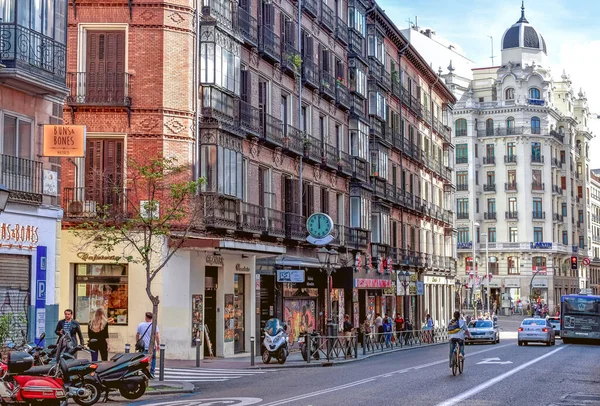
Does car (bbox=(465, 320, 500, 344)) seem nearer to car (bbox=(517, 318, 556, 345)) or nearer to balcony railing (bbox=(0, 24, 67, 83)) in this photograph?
car (bbox=(517, 318, 556, 345))

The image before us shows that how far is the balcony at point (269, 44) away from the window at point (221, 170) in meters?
5.28

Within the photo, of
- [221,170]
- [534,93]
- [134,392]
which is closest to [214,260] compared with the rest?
[221,170]

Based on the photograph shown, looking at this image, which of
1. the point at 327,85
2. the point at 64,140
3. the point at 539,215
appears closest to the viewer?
the point at 64,140

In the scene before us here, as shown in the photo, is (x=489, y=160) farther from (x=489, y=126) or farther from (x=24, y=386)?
(x=24, y=386)

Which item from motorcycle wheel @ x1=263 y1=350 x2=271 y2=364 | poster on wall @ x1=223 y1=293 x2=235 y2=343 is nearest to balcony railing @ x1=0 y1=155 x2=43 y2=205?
motorcycle wheel @ x1=263 y1=350 x2=271 y2=364

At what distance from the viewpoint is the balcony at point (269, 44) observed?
39.1m

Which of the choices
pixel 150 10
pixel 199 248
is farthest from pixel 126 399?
pixel 150 10

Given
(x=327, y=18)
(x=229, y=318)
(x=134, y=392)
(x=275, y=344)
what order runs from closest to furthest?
(x=134, y=392), (x=275, y=344), (x=229, y=318), (x=327, y=18)

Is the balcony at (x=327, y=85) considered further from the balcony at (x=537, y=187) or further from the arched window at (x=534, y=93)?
the arched window at (x=534, y=93)

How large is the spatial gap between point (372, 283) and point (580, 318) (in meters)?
11.8

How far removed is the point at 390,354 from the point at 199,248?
41.6 ft

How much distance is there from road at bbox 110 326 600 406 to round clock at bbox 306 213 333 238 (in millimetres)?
10045

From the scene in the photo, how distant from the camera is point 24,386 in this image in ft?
51.5

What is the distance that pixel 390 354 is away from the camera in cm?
4119
